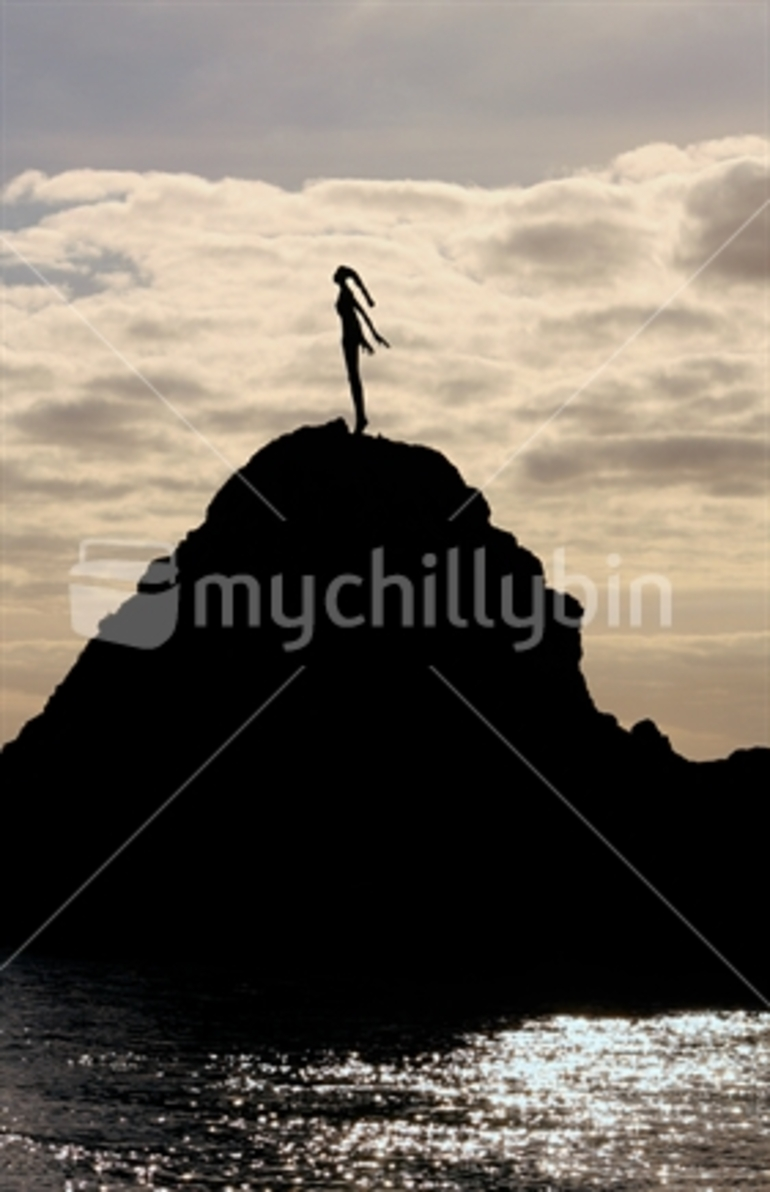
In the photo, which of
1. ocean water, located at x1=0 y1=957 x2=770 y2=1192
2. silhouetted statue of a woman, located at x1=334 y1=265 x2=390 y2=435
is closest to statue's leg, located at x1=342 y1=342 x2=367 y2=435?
silhouetted statue of a woman, located at x1=334 y1=265 x2=390 y2=435

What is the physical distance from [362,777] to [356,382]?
12.4 metres

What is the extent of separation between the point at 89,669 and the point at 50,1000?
17.7 metres

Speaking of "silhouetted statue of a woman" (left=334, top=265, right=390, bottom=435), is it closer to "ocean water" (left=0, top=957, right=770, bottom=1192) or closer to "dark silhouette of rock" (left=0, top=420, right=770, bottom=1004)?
"dark silhouette of rock" (left=0, top=420, right=770, bottom=1004)

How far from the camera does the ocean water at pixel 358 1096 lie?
30.7 metres

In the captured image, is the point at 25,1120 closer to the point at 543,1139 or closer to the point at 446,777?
the point at 543,1139

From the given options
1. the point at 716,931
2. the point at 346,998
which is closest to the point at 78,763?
the point at 346,998

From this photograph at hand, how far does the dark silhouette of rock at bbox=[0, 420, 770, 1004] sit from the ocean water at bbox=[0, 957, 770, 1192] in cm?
718

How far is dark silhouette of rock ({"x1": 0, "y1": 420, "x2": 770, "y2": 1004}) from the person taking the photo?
54625mm

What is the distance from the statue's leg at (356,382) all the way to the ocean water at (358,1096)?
1768 centimetres

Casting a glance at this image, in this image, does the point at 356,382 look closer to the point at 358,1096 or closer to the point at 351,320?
the point at 351,320

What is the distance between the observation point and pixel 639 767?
6169cm

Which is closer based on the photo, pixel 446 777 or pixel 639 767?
pixel 446 777

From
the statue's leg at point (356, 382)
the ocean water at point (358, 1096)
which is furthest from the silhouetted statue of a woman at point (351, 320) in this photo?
the ocean water at point (358, 1096)

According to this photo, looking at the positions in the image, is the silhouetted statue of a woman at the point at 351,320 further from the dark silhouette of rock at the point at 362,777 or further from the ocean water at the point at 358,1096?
the ocean water at the point at 358,1096
